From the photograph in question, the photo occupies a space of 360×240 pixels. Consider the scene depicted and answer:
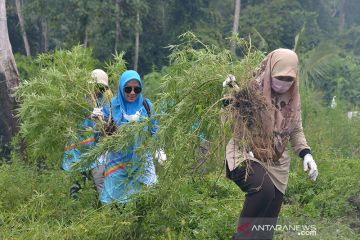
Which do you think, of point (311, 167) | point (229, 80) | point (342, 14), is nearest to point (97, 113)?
point (229, 80)

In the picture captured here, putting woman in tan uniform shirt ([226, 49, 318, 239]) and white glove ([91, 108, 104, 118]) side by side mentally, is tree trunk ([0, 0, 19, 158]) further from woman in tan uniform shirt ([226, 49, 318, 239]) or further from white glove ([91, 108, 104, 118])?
woman in tan uniform shirt ([226, 49, 318, 239])

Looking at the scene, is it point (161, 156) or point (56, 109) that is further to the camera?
point (56, 109)

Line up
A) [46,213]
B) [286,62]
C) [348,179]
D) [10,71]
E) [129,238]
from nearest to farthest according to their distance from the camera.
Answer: [286,62], [129,238], [46,213], [348,179], [10,71]

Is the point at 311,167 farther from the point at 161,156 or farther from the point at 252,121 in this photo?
the point at 161,156

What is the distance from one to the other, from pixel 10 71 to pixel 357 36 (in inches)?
1463

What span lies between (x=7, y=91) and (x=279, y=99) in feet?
15.1

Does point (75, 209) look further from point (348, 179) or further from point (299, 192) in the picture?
point (348, 179)

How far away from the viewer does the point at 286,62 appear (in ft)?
12.7

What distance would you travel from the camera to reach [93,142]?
5.13 m

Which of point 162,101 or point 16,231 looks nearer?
point 162,101

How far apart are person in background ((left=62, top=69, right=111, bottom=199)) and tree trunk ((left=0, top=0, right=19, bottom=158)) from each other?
2.30 metres

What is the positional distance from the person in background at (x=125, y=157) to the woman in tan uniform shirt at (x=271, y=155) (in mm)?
1020

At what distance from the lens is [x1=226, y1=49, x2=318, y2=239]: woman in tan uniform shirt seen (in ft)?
12.5

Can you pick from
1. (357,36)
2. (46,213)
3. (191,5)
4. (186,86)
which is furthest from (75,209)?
(357,36)
